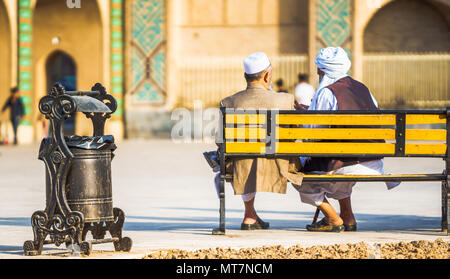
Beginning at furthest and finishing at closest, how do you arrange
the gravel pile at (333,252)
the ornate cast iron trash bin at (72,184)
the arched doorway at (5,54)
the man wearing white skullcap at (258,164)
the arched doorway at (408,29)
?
the arched doorway at (408,29) → the arched doorway at (5,54) → the man wearing white skullcap at (258,164) → the ornate cast iron trash bin at (72,184) → the gravel pile at (333,252)

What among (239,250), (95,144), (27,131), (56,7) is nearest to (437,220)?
(239,250)

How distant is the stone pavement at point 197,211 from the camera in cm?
720

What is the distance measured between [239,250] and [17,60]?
20770 millimetres

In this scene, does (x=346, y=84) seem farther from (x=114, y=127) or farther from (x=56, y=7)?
(x=56, y=7)

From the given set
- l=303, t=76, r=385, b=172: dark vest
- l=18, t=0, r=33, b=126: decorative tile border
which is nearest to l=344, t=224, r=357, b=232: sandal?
l=303, t=76, r=385, b=172: dark vest

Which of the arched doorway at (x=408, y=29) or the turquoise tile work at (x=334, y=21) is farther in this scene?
the arched doorway at (x=408, y=29)

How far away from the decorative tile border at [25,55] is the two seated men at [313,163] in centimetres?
1880

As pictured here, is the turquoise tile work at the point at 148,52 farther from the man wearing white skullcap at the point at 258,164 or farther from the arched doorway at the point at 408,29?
the man wearing white skullcap at the point at 258,164

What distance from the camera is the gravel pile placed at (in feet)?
19.7

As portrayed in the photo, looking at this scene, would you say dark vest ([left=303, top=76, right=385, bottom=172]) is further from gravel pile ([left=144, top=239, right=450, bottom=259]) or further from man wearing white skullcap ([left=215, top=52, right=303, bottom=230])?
gravel pile ([left=144, top=239, right=450, bottom=259])

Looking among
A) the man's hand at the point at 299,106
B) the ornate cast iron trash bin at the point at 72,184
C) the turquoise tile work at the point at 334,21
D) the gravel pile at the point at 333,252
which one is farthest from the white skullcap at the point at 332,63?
the turquoise tile work at the point at 334,21

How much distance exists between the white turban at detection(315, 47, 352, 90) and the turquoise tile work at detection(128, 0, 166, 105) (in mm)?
19972

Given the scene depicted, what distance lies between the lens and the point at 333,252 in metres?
6.17

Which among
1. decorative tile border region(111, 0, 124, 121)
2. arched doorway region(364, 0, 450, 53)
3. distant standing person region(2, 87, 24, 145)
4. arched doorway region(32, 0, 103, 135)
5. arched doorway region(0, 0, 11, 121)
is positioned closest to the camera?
distant standing person region(2, 87, 24, 145)
